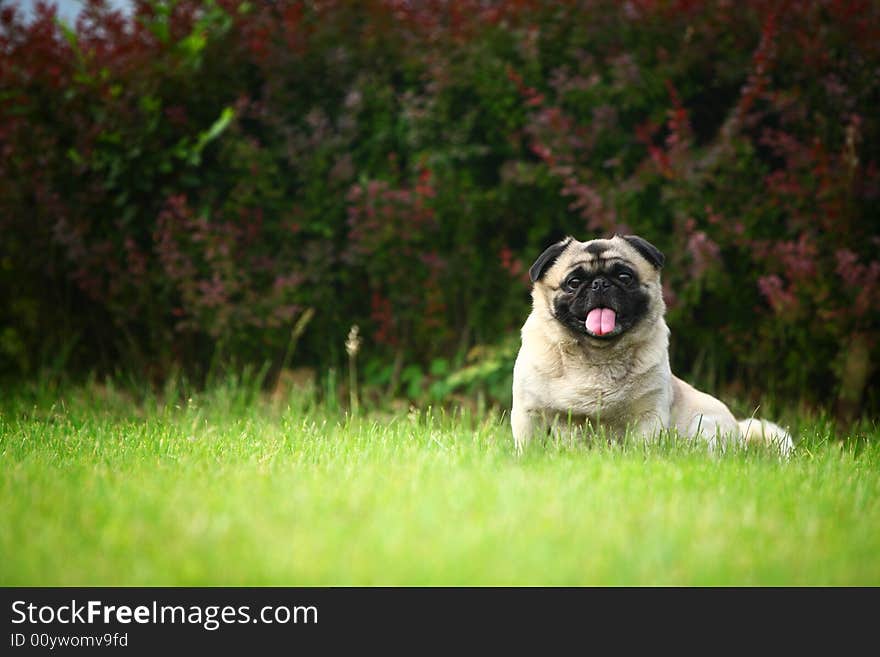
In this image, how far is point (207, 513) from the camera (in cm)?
308

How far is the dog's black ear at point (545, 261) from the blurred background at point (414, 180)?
70.1 inches

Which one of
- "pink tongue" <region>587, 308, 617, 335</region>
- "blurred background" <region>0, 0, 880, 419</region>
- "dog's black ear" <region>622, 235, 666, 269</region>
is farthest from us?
"blurred background" <region>0, 0, 880, 419</region>

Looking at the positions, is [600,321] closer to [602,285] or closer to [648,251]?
[602,285]

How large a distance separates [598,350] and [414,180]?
2818 mm

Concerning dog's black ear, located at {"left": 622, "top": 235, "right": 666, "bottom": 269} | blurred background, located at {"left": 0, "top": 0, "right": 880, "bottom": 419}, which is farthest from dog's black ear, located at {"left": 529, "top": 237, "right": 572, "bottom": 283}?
blurred background, located at {"left": 0, "top": 0, "right": 880, "bottom": 419}

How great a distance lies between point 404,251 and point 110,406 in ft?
7.62

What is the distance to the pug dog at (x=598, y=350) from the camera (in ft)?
13.8

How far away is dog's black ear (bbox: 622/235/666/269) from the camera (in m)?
4.30

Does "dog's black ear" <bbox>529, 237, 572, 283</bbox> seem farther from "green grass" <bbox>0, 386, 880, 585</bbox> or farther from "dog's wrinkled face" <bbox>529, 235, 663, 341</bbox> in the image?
"green grass" <bbox>0, 386, 880, 585</bbox>

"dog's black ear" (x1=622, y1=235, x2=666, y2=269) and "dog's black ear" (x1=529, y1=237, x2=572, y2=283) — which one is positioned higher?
"dog's black ear" (x1=622, y1=235, x2=666, y2=269)

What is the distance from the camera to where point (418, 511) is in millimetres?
3102

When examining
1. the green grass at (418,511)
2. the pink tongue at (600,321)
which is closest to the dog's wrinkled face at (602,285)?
the pink tongue at (600,321)
